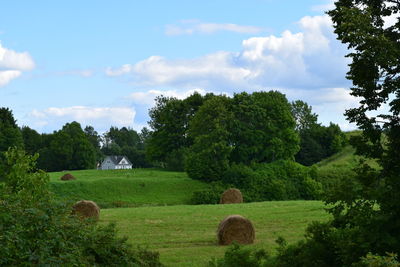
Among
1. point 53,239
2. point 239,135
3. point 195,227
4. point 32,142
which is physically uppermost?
point 32,142

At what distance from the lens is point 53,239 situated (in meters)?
10.2

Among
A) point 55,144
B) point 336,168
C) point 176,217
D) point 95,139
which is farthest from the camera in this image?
point 95,139

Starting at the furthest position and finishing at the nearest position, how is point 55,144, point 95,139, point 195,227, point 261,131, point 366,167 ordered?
point 95,139
point 55,144
point 261,131
point 195,227
point 366,167

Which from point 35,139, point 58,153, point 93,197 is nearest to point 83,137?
point 58,153

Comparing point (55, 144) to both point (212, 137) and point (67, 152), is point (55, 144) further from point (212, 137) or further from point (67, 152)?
point (212, 137)

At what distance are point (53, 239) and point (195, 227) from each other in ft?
65.6

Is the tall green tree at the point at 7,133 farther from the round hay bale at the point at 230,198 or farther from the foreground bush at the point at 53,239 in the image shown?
the foreground bush at the point at 53,239

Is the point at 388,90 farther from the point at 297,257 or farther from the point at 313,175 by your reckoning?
the point at 313,175

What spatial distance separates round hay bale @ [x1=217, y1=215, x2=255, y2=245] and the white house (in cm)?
10449

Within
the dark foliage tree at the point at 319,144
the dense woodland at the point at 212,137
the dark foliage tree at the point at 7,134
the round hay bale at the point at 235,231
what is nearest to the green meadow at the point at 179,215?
the round hay bale at the point at 235,231

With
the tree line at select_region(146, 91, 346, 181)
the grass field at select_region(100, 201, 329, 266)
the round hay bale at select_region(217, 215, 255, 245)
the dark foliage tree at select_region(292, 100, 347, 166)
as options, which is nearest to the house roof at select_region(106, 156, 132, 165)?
the dark foliage tree at select_region(292, 100, 347, 166)

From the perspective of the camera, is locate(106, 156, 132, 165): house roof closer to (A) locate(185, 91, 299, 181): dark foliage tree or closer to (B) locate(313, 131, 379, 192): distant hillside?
(A) locate(185, 91, 299, 181): dark foliage tree

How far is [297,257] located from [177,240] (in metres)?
11.6

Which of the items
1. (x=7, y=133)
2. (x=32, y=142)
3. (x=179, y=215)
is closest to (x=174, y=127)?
(x=7, y=133)
